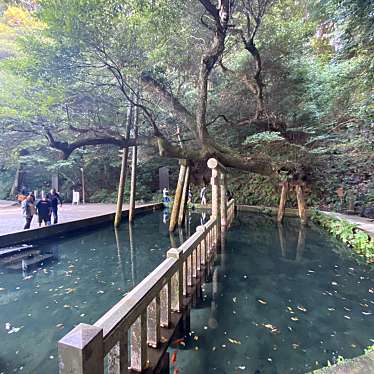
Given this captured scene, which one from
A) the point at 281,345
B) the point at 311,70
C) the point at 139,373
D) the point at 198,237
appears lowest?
the point at 281,345

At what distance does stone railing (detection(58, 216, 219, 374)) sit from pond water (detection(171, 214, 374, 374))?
54cm

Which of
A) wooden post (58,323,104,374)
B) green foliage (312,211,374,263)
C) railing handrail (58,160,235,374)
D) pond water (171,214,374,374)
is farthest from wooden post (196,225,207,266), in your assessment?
green foliage (312,211,374,263)

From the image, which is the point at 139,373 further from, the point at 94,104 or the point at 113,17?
the point at 94,104

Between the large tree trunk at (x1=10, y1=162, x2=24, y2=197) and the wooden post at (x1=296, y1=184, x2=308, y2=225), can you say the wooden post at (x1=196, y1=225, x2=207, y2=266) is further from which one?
the large tree trunk at (x1=10, y1=162, x2=24, y2=197)

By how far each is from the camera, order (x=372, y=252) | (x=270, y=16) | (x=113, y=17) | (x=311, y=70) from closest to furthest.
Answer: (x=113, y=17)
(x=372, y=252)
(x=270, y=16)
(x=311, y=70)

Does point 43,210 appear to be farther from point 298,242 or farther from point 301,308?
point 298,242

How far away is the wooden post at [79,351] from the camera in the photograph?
4.21 feet

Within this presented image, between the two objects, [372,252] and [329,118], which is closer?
[372,252]

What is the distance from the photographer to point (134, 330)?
2102mm

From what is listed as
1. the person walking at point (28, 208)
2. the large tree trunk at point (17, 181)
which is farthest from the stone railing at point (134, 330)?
the large tree trunk at point (17, 181)

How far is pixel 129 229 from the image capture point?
10.6 m

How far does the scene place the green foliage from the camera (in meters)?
6.80

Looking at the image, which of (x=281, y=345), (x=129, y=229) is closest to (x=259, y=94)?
(x=129, y=229)

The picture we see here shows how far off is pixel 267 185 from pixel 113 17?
1343cm
